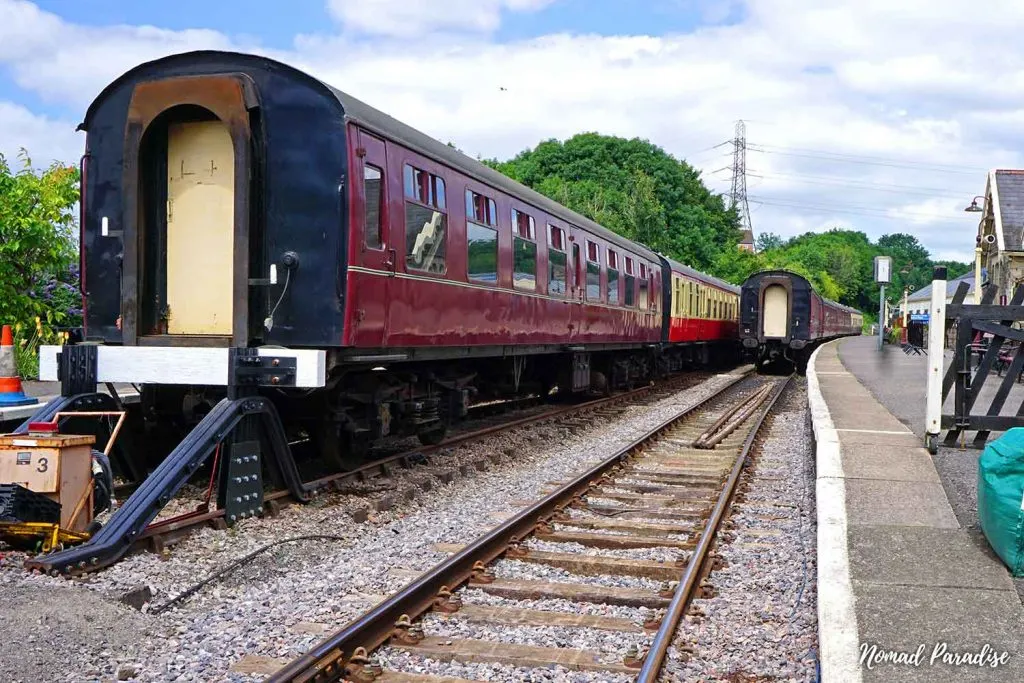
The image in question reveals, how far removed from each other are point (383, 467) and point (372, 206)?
8.42ft

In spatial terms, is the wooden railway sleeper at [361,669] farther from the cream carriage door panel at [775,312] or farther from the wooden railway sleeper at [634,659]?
the cream carriage door panel at [775,312]

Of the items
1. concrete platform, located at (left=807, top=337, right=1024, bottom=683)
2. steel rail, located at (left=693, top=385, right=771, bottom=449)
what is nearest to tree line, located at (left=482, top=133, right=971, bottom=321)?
steel rail, located at (left=693, top=385, right=771, bottom=449)

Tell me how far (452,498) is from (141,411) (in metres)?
2.66

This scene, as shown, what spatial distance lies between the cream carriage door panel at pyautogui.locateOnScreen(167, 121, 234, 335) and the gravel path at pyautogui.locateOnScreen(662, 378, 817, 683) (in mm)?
4171

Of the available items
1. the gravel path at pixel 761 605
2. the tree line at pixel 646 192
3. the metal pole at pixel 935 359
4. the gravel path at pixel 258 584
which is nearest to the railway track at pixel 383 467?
the gravel path at pixel 258 584

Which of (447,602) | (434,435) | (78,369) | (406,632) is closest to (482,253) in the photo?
(434,435)

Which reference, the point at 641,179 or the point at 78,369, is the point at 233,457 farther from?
the point at 641,179

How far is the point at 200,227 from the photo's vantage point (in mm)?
7379

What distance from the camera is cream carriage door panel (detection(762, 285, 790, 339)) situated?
28.9 m

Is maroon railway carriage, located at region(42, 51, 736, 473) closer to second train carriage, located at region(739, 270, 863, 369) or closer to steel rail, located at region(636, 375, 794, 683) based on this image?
steel rail, located at region(636, 375, 794, 683)

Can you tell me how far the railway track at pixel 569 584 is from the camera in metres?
4.23

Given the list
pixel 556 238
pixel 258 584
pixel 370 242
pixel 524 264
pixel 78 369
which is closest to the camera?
pixel 258 584

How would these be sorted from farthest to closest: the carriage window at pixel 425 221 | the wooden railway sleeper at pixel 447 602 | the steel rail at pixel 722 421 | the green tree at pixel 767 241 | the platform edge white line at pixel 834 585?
1. the green tree at pixel 767 241
2. the steel rail at pixel 722 421
3. the carriage window at pixel 425 221
4. the wooden railway sleeper at pixel 447 602
5. the platform edge white line at pixel 834 585

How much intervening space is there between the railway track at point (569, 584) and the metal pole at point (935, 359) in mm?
1878
